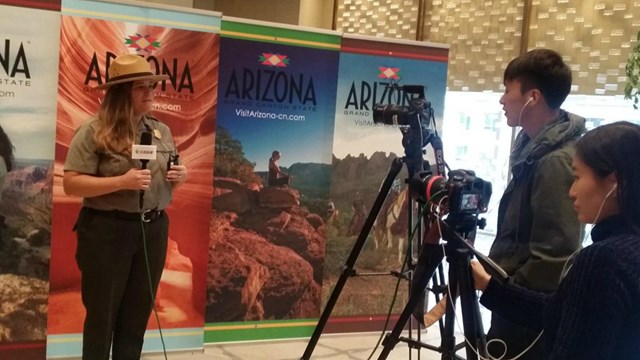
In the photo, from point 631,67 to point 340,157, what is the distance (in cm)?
151

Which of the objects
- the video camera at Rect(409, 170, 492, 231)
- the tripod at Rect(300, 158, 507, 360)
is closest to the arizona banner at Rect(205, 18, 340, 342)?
the tripod at Rect(300, 158, 507, 360)

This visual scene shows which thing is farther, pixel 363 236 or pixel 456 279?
pixel 363 236

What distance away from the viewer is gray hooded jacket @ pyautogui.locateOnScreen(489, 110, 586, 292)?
1623mm

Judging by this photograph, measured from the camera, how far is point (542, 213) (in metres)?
1.64

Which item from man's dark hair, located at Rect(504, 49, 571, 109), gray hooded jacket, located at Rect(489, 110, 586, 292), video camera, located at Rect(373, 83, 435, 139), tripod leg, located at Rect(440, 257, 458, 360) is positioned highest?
man's dark hair, located at Rect(504, 49, 571, 109)

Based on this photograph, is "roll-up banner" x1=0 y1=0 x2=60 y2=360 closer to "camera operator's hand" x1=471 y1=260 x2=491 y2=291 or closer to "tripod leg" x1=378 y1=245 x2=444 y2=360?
"tripod leg" x1=378 y1=245 x2=444 y2=360

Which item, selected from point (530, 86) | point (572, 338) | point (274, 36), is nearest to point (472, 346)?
point (572, 338)

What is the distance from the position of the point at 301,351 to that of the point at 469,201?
1836 millimetres

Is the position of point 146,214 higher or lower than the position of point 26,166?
lower

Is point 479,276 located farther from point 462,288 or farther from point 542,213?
point 542,213

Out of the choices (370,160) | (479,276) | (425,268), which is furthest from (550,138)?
(370,160)

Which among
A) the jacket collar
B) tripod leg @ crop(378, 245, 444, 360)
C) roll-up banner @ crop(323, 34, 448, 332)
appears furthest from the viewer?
roll-up banner @ crop(323, 34, 448, 332)

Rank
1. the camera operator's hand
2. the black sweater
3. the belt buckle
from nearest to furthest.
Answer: the black sweater, the camera operator's hand, the belt buckle

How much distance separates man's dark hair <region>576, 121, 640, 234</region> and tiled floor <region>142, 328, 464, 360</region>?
209 cm
